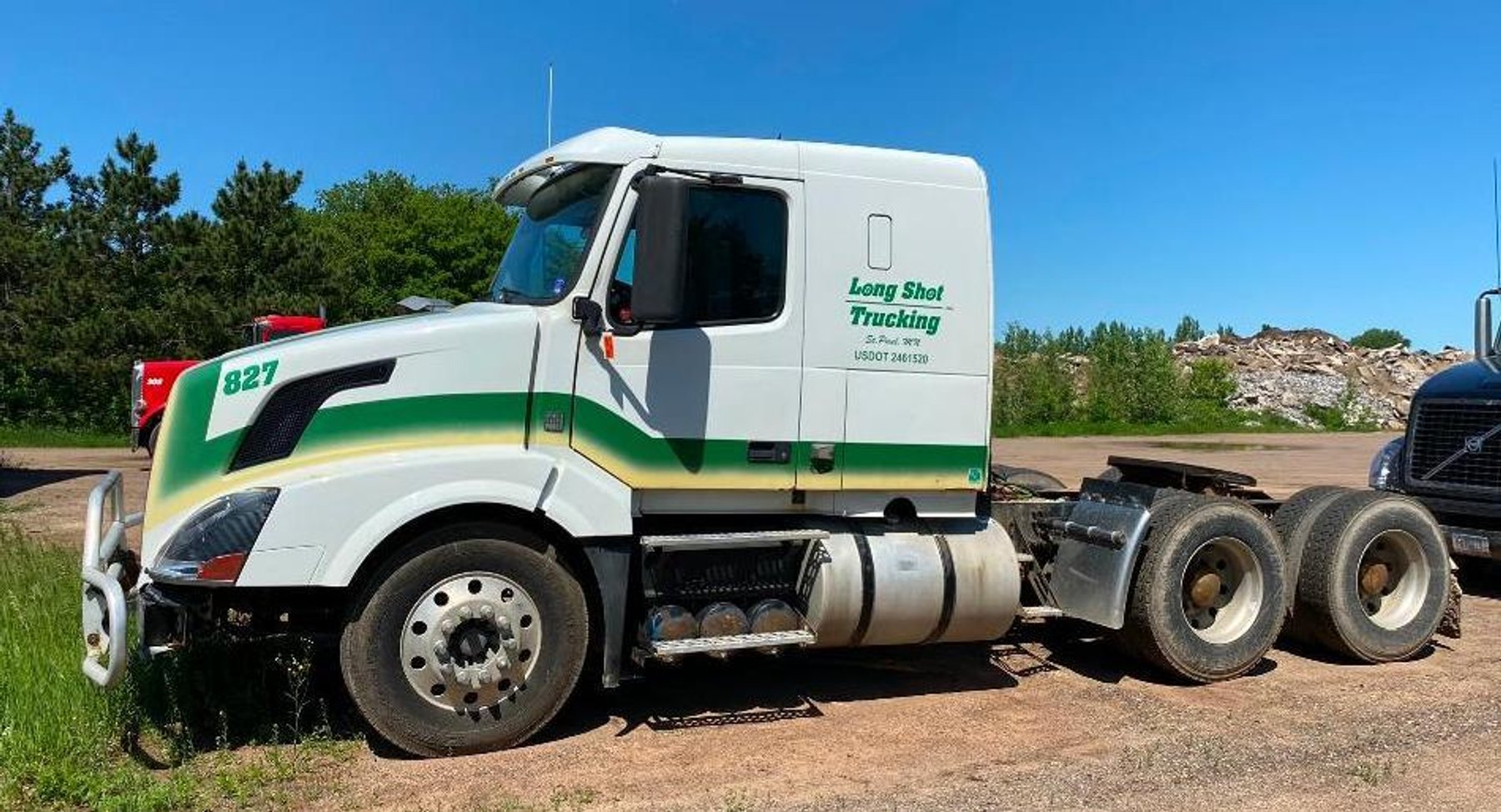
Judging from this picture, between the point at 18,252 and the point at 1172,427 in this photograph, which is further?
the point at 1172,427

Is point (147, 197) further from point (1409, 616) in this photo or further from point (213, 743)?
point (1409, 616)

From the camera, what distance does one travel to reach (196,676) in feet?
18.4

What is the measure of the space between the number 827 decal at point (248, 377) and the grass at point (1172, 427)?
33683 mm

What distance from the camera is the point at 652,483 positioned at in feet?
17.7

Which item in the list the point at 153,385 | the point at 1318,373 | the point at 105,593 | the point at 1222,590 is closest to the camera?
the point at 105,593

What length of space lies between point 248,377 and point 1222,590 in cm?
560

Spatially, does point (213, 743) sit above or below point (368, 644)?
below

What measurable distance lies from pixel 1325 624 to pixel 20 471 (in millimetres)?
20434

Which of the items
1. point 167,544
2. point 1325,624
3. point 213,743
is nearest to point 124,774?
point 213,743

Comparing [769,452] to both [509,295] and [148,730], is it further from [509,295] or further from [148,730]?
[148,730]

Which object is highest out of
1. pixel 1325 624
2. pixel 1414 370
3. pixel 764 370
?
pixel 1414 370

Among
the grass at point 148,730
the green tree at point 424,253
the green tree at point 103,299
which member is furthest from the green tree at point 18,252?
the grass at point 148,730

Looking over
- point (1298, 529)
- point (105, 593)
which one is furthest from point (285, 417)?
point (1298, 529)

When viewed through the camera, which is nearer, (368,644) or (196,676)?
(368,644)
